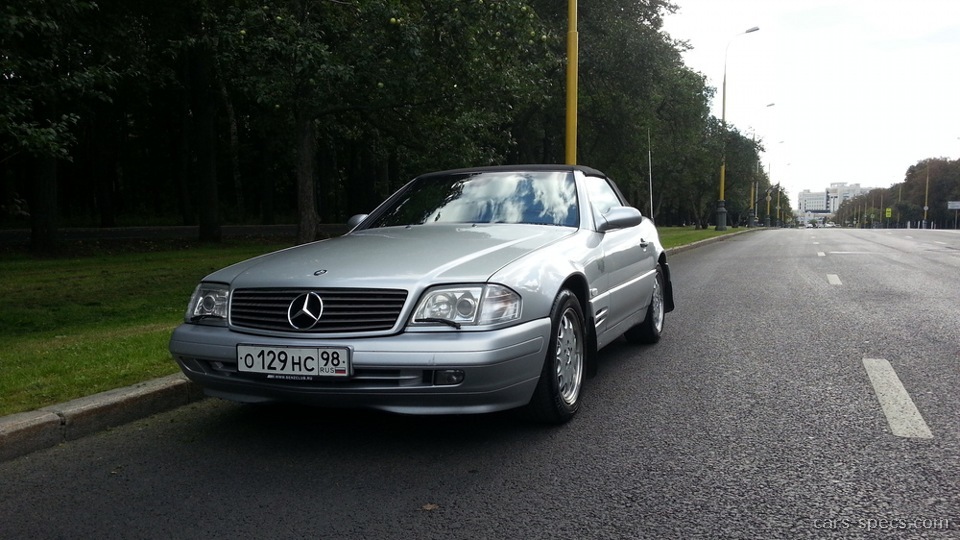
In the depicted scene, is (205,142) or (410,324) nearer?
(410,324)

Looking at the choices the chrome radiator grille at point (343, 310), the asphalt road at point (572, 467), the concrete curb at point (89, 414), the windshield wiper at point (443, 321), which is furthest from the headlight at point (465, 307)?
the concrete curb at point (89, 414)

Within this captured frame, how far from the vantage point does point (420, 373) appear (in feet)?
11.5

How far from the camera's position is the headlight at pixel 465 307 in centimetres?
359

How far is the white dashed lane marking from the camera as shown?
3967 millimetres

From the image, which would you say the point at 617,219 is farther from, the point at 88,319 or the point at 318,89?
the point at 318,89

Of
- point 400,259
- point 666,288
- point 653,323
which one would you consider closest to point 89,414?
point 400,259

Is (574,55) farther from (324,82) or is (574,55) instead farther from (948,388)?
(948,388)

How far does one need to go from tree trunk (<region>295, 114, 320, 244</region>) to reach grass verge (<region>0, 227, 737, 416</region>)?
1.96 m

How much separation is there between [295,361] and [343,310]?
324mm

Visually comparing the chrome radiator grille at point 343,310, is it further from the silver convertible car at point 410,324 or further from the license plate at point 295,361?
the license plate at point 295,361

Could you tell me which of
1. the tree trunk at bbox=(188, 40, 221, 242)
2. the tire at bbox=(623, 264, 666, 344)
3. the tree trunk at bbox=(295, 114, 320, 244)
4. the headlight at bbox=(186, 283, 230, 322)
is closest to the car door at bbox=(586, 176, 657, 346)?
the tire at bbox=(623, 264, 666, 344)

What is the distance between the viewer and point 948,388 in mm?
4848

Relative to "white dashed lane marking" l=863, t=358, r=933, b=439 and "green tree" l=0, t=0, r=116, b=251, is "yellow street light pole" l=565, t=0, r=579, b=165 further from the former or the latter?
"white dashed lane marking" l=863, t=358, r=933, b=439

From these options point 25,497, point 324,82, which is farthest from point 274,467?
point 324,82
